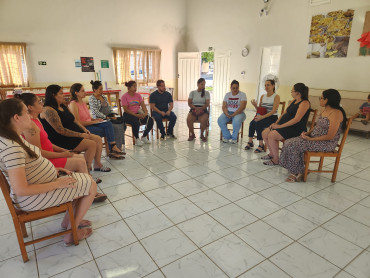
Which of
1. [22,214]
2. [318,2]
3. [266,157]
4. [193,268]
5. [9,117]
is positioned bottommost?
[193,268]

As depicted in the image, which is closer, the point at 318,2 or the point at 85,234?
the point at 85,234

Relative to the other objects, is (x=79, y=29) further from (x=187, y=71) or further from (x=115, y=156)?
(x=115, y=156)

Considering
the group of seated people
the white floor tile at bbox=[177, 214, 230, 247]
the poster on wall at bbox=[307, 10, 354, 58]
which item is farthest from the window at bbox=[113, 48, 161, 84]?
the white floor tile at bbox=[177, 214, 230, 247]

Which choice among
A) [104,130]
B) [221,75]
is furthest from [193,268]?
[221,75]

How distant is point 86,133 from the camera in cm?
289

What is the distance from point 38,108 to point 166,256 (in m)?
1.61

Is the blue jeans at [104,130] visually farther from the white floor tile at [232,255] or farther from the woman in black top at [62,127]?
the white floor tile at [232,255]

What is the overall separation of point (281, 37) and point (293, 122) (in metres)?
4.44

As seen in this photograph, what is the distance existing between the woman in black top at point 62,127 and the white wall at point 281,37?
214 inches

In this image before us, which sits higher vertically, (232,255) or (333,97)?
(333,97)

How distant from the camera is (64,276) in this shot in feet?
4.98

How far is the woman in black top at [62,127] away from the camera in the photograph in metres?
2.47

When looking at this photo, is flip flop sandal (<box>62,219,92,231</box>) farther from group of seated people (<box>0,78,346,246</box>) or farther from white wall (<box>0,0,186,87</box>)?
white wall (<box>0,0,186,87</box>)

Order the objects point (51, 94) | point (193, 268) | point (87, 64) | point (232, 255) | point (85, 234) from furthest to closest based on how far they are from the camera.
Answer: point (87, 64) < point (51, 94) < point (85, 234) < point (232, 255) < point (193, 268)
